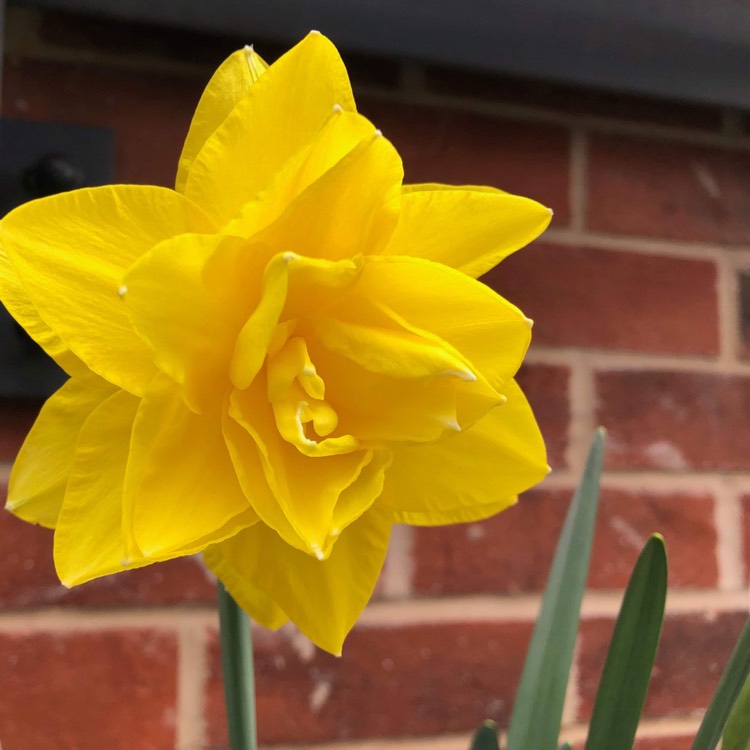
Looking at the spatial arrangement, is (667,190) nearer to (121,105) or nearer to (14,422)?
(121,105)

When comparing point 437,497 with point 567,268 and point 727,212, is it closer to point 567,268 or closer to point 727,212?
point 567,268

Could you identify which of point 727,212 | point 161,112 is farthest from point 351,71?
point 727,212

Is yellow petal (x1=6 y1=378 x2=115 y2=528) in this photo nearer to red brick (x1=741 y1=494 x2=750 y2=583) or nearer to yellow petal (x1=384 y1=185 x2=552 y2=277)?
yellow petal (x1=384 y1=185 x2=552 y2=277)

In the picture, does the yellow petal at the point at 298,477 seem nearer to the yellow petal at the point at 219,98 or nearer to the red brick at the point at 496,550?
the yellow petal at the point at 219,98

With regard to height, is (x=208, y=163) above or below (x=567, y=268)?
above

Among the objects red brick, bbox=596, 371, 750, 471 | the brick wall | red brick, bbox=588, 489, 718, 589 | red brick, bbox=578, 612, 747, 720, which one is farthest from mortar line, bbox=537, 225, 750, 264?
red brick, bbox=578, 612, 747, 720

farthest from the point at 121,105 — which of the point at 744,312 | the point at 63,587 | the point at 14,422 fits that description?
the point at 744,312
